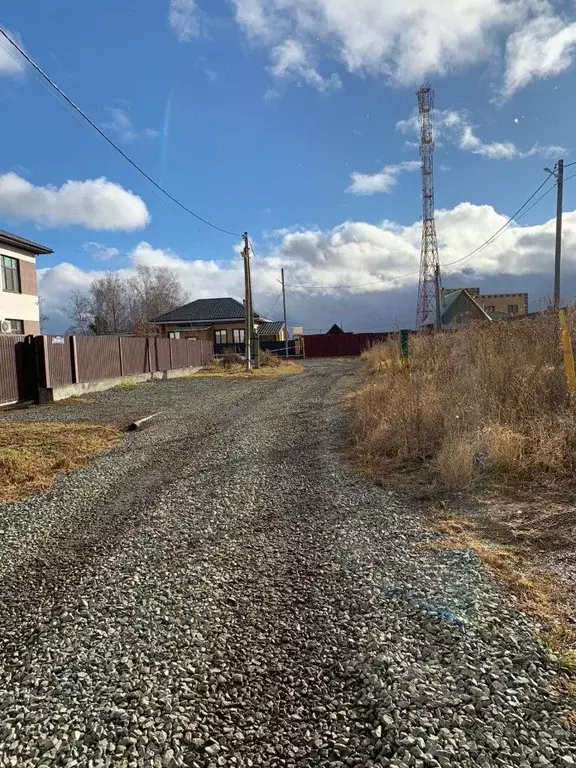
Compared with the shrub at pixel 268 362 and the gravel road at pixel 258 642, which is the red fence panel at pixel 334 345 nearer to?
the shrub at pixel 268 362

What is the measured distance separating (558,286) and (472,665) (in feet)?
65.4

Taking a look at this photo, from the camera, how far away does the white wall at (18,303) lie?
2130 centimetres

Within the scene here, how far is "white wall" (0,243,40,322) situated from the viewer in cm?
2130

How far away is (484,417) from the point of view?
6086 millimetres

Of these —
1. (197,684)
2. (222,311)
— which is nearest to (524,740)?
(197,684)

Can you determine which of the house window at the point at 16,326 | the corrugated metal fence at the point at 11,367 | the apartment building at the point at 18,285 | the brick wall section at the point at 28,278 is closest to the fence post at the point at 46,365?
the corrugated metal fence at the point at 11,367

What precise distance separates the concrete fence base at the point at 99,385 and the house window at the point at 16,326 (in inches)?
279

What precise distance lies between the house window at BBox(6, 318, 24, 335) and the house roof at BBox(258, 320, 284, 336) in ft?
85.2

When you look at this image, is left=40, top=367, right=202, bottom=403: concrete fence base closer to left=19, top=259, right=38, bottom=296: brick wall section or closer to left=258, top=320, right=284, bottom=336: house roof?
left=19, top=259, right=38, bottom=296: brick wall section

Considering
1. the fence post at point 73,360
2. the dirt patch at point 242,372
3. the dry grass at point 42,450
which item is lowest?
the dry grass at point 42,450

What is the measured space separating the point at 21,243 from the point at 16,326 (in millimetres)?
3814

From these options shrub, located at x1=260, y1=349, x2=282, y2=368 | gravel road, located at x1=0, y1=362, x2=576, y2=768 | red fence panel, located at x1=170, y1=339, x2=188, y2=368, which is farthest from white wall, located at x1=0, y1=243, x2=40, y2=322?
gravel road, located at x1=0, y1=362, x2=576, y2=768

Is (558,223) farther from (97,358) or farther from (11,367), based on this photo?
(11,367)

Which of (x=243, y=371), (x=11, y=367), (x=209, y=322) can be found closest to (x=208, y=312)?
(x=209, y=322)
